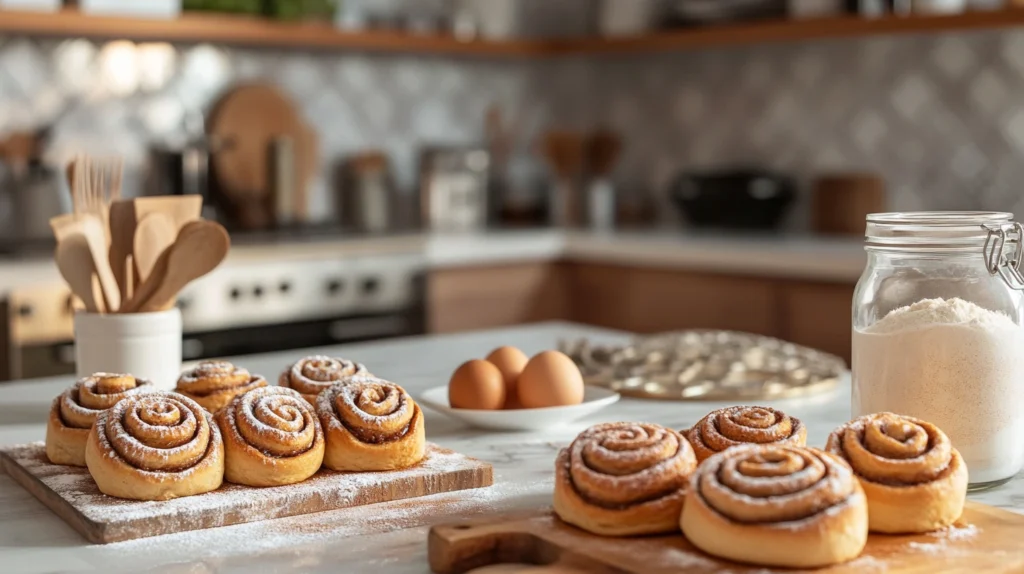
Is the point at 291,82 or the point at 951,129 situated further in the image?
the point at 291,82

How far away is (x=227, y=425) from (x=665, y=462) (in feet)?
1.36

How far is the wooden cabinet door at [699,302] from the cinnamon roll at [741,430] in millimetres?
2326

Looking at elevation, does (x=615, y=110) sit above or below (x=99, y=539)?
above

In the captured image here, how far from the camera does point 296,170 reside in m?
4.17

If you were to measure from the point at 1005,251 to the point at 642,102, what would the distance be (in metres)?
3.54

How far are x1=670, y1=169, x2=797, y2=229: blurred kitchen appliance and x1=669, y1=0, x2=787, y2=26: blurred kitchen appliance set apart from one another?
0.49m

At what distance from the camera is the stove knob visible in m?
3.62

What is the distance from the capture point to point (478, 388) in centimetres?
145

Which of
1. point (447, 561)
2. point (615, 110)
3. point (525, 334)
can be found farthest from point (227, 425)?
point (615, 110)

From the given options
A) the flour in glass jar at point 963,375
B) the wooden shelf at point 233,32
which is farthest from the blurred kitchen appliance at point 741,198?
the flour in glass jar at point 963,375

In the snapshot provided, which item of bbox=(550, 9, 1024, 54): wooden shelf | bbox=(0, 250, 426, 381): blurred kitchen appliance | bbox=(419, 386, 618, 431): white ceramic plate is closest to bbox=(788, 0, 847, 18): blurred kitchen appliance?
bbox=(550, 9, 1024, 54): wooden shelf

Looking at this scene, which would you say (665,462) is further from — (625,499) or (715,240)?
(715,240)

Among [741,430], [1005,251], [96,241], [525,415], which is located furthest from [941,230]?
[96,241]

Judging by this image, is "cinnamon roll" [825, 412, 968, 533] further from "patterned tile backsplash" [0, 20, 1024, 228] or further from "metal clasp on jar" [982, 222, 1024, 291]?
"patterned tile backsplash" [0, 20, 1024, 228]
